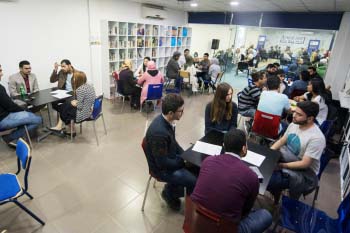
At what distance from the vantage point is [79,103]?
3516 mm

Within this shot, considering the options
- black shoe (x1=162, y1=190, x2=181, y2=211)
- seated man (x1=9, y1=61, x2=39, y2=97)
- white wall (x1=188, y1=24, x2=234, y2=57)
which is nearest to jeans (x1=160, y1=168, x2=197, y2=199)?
black shoe (x1=162, y1=190, x2=181, y2=211)

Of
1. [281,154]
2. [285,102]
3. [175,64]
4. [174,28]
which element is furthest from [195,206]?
[174,28]

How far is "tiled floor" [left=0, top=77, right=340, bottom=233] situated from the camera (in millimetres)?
2234

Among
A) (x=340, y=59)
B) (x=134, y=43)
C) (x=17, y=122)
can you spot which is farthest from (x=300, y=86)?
(x=17, y=122)

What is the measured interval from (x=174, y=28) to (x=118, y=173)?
21.6 feet

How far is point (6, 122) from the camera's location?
3.09 m

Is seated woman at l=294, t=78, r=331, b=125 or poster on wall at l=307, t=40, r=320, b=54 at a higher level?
poster on wall at l=307, t=40, r=320, b=54

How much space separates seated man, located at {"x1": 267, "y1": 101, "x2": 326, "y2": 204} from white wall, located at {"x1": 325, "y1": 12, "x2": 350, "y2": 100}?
17.3ft

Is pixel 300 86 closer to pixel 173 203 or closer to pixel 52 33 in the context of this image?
pixel 173 203

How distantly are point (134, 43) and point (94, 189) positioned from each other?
5108mm

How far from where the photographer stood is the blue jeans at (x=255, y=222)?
1584mm

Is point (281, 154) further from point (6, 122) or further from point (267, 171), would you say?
point (6, 122)

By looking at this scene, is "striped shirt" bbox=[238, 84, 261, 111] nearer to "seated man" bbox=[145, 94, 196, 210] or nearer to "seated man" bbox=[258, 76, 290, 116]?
"seated man" bbox=[258, 76, 290, 116]

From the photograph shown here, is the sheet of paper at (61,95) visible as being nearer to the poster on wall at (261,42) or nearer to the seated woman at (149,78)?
the seated woman at (149,78)
